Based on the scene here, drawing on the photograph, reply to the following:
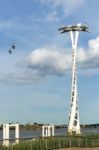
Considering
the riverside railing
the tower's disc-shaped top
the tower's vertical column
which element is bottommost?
the riverside railing

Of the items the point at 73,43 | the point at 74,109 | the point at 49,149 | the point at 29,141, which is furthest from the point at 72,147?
the point at 73,43

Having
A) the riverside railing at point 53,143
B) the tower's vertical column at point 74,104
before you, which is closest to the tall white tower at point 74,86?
the tower's vertical column at point 74,104

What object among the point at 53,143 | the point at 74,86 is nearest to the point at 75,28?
the point at 74,86

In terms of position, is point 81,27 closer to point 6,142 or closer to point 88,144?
point 88,144

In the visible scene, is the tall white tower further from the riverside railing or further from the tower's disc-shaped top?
the riverside railing

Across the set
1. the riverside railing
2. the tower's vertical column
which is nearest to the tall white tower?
the tower's vertical column

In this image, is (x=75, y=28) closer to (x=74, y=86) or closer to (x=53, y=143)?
(x=74, y=86)

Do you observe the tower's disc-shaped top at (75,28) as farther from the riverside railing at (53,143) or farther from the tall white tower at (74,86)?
the riverside railing at (53,143)

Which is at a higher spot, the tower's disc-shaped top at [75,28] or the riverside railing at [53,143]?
the tower's disc-shaped top at [75,28]

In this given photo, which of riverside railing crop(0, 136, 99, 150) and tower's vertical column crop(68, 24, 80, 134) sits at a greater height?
tower's vertical column crop(68, 24, 80, 134)
